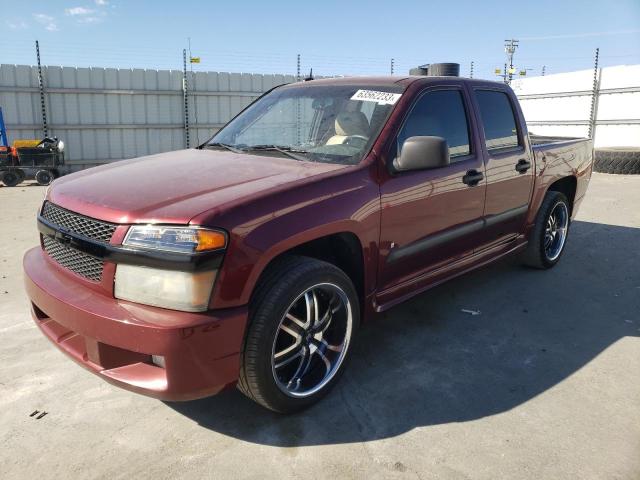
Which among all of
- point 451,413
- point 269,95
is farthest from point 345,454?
point 269,95

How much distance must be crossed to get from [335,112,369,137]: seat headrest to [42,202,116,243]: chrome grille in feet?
4.99

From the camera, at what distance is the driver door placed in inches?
122

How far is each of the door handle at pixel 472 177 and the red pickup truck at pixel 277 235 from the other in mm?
14

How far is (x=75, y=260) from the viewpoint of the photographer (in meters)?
2.56

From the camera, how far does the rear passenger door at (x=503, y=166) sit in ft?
12.9

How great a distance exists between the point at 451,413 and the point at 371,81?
7.14 ft

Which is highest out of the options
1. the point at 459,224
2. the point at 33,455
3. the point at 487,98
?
the point at 487,98

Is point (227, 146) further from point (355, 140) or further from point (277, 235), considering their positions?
point (277, 235)

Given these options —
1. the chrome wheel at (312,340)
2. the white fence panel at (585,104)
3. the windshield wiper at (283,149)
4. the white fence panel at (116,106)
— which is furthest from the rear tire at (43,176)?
the white fence panel at (585,104)

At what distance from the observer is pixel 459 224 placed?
3619 mm

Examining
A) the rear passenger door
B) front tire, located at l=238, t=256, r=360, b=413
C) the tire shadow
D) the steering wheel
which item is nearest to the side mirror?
the steering wheel

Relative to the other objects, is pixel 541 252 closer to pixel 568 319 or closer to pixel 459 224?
pixel 568 319

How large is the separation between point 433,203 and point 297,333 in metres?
1.26

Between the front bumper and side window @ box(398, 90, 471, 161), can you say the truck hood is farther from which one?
side window @ box(398, 90, 471, 161)
